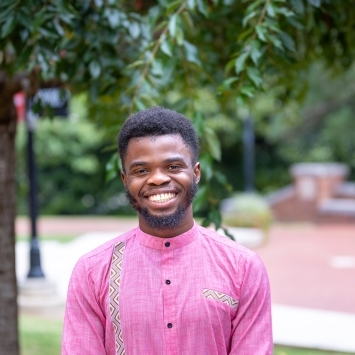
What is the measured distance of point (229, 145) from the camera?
27.3 meters

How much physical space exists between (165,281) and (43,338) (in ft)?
20.5

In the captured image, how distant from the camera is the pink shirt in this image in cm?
232

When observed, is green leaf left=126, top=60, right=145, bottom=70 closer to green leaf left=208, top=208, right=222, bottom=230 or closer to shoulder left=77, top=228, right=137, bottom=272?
green leaf left=208, top=208, right=222, bottom=230

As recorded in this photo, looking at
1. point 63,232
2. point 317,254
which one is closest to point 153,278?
point 317,254

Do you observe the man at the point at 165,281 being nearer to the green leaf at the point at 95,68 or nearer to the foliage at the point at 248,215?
the green leaf at the point at 95,68

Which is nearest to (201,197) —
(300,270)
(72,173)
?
(300,270)

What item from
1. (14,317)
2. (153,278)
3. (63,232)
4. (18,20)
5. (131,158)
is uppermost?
(18,20)

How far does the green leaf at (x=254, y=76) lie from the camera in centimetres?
353

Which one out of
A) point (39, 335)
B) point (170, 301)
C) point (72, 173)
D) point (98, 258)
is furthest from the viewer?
point (72, 173)

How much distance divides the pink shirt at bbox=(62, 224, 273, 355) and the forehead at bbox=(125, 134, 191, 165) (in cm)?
27

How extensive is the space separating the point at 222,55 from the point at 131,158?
3.64 metres

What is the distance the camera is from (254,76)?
3551 mm

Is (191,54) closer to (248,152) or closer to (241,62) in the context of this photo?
(241,62)

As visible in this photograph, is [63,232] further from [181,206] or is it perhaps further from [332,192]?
[181,206]
